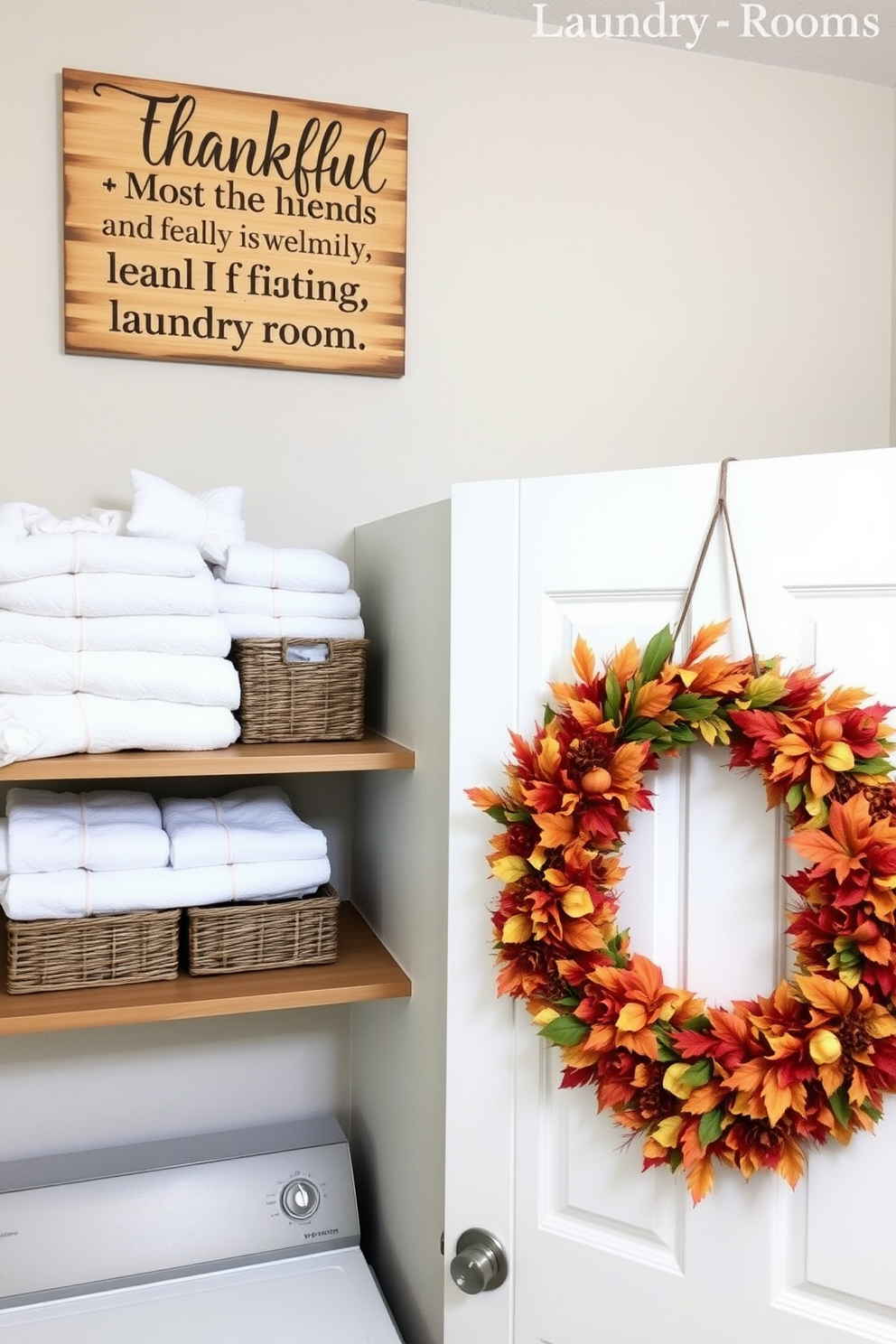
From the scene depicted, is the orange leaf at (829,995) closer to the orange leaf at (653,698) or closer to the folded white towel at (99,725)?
the orange leaf at (653,698)

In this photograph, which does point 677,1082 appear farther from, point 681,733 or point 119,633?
point 119,633

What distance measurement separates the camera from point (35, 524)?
4.29ft

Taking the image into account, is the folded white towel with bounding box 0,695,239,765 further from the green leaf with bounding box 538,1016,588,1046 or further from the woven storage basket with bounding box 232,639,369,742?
the green leaf with bounding box 538,1016,588,1046

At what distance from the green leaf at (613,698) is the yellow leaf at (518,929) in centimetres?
23

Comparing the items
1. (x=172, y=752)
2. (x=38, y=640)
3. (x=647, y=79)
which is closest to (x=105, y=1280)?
(x=172, y=752)

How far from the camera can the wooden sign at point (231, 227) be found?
4.94ft

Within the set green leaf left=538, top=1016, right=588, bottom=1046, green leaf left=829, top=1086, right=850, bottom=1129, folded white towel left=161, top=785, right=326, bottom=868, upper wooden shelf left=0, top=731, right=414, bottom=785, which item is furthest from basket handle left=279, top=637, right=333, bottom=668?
green leaf left=829, top=1086, right=850, bottom=1129

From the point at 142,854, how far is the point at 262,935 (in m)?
0.20

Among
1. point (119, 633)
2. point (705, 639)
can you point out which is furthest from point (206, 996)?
point (705, 639)

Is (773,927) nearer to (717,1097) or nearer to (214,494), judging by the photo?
(717,1097)

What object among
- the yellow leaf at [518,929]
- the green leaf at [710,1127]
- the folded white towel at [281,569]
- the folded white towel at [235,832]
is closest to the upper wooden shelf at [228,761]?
the folded white towel at [235,832]

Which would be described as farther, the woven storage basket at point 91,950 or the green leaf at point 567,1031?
the woven storage basket at point 91,950

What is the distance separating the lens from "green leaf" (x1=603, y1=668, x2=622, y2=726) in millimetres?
1008

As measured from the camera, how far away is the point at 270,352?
1595 mm
